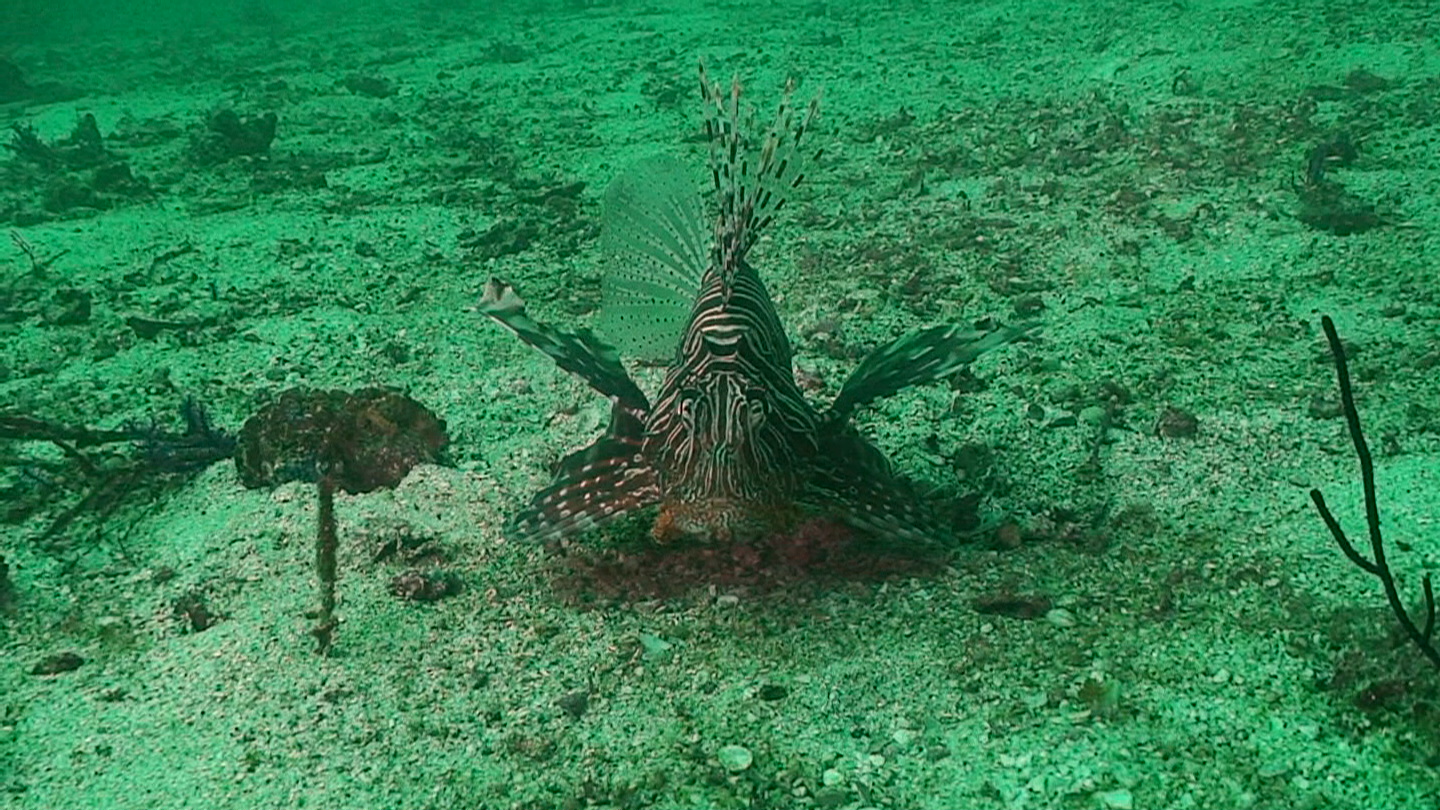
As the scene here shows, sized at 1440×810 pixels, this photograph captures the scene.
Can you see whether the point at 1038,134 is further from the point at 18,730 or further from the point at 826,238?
the point at 18,730

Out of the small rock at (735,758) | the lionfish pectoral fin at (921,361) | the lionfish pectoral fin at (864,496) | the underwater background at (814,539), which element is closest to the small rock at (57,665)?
the underwater background at (814,539)

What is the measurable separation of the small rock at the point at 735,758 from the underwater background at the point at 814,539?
1.9 inches

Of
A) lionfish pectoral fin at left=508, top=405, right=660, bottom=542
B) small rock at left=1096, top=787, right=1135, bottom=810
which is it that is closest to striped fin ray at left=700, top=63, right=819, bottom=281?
lionfish pectoral fin at left=508, top=405, right=660, bottom=542

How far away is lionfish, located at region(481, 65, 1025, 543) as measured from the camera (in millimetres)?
3588

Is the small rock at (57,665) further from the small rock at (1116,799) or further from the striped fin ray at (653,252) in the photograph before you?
the small rock at (1116,799)

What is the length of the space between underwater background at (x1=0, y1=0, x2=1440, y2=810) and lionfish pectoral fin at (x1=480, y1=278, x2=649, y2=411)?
1.86 ft

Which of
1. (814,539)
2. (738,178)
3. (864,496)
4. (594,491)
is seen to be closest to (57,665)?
(594,491)

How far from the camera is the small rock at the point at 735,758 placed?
3.17 meters

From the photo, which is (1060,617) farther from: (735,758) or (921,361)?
(735,758)

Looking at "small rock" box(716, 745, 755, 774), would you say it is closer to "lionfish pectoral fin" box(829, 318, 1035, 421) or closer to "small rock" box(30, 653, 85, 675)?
"lionfish pectoral fin" box(829, 318, 1035, 421)

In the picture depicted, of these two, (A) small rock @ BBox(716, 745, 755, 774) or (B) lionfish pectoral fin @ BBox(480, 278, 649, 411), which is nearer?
(A) small rock @ BBox(716, 745, 755, 774)

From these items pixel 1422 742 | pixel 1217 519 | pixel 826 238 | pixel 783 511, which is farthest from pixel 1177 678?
pixel 826 238

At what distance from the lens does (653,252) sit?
543cm

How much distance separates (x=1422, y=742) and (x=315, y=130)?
12295mm
